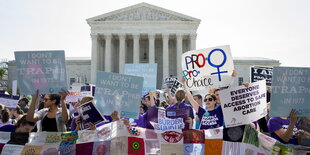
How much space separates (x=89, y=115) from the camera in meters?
5.35

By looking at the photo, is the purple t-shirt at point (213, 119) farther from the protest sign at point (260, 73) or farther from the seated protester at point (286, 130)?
the protest sign at point (260, 73)

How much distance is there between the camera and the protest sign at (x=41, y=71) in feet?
18.7

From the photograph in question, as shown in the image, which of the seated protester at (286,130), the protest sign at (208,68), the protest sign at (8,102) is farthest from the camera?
the protest sign at (8,102)

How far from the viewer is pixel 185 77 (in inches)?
288

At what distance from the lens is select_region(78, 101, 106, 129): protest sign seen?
17.4 feet

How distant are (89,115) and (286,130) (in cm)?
390

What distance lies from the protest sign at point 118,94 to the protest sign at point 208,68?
1.80 metres

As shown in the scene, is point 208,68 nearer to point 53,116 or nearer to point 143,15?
point 53,116

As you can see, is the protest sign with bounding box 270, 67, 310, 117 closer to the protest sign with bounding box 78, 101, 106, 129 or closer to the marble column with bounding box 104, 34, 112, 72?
the protest sign with bounding box 78, 101, 106, 129

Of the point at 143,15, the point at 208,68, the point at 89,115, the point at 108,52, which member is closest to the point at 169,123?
the point at 89,115

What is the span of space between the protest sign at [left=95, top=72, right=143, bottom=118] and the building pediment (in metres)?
45.7

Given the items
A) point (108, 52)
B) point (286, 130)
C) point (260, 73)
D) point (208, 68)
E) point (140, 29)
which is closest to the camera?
point (286, 130)

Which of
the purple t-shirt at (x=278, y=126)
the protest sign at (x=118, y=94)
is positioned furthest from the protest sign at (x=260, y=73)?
the protest sign at (x=118, y=94)

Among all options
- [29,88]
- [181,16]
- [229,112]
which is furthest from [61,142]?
[181,16]
